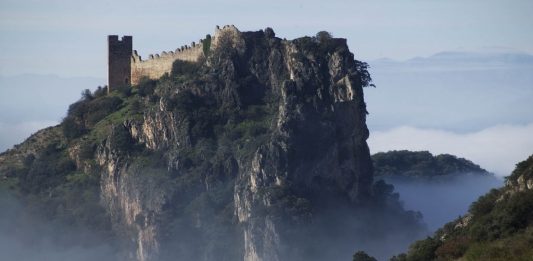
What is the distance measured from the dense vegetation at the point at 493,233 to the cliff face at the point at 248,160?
36562 mm

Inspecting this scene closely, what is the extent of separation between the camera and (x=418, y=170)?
177875 mm

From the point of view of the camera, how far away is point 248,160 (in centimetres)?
14275

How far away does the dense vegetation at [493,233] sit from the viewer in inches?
3750

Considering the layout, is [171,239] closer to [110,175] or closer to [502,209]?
[110,175]

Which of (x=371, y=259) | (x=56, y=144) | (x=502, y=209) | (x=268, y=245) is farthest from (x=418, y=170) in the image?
(x=502, y=209)

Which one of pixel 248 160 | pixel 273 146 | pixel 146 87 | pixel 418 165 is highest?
pixel 146 87

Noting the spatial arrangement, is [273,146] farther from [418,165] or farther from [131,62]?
[418,165]

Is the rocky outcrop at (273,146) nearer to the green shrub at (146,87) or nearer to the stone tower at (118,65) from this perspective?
the green shrub at (146,87)

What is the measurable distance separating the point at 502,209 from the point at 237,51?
5151 centimetres

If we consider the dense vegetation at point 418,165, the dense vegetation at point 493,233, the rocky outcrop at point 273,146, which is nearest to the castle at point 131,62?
the rocky outcrop at point 273,146

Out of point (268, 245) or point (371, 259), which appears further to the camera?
point (268, 245)

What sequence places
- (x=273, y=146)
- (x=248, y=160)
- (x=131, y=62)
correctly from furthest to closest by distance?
1. (x=131, y=62)
2. (x=248, y=160)
3. (x=273, y=146)

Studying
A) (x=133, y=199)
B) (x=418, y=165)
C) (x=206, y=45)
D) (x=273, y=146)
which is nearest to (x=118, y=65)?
(x=206, y=45)

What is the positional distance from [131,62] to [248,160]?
2253cm
